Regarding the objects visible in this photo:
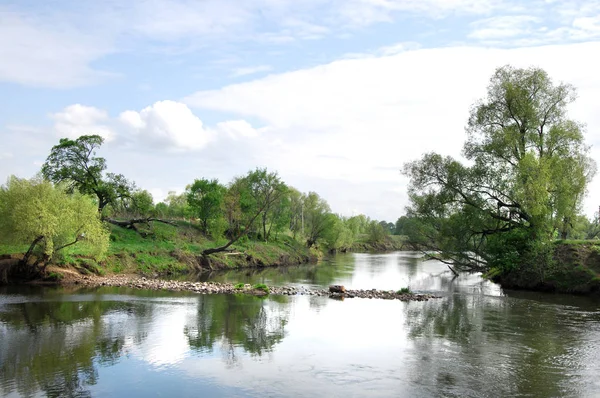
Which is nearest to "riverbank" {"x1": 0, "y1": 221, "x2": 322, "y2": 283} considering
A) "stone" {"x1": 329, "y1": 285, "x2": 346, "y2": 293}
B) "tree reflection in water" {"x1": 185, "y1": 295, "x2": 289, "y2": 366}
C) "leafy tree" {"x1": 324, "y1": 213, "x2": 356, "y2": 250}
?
"tree reflection in water" {"x1": 185, "y1": 295, "x2": 289, "y2": 366}

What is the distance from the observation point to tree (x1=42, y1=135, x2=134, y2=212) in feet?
180

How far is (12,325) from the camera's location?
21734 millimetres

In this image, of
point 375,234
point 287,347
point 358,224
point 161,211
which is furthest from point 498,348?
point 358,224

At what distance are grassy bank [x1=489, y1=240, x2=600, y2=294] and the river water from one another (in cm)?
607

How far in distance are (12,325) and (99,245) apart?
1553cm

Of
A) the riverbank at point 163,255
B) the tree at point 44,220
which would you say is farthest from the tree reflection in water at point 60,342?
the riverbank at point 163,255

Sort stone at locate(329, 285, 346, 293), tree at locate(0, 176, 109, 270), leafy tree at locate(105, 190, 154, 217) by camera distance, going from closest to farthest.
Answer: tree at locate(0, 176, 109, 270), stone at locate(329, 285, 346, 293), leafy tree at locate(105, 190, 154, 217)

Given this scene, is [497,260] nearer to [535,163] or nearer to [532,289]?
[532,289]

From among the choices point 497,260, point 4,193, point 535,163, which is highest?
point 535,163

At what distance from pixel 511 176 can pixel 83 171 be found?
4698 centimetres

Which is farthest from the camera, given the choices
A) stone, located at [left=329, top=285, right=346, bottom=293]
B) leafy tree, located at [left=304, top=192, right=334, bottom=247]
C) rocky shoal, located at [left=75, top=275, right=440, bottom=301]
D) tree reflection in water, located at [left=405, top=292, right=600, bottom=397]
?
leafy tree, located at [left=304, top=192, right=334, bottom=247]

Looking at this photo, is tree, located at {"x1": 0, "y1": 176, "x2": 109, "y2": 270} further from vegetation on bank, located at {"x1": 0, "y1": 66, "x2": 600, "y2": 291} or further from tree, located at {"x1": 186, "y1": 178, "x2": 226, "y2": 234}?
tree, located at {"x1": 186, "y1": 178, "x2": 226, "y2": 234}

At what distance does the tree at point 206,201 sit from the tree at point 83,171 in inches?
702

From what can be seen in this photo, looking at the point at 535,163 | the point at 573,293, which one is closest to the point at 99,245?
the point at 535,163
